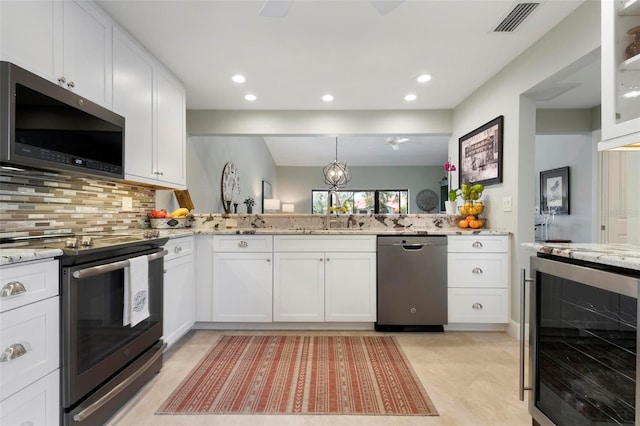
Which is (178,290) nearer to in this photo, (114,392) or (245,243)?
(245,243)

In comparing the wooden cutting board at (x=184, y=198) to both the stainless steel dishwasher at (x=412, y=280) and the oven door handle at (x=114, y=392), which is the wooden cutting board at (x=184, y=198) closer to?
the oven door handle at (x=114, y=392)

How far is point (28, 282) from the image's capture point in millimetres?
1161

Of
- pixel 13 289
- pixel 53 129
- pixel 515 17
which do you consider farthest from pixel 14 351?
pixel 515 17

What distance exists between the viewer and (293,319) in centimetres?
275

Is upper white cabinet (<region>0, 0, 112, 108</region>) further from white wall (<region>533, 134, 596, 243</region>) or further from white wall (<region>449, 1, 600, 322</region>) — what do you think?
white wall (<region>533, 134, 596, 243</region>)

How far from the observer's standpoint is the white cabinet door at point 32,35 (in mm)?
1392

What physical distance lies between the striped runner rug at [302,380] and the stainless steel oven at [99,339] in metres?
0.27

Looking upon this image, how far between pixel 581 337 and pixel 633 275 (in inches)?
14.2

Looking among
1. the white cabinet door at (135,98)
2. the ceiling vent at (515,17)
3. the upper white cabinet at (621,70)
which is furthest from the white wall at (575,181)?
the white cabinet door at (135,98)

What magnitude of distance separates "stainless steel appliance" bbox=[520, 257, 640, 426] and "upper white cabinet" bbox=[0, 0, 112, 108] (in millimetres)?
2517

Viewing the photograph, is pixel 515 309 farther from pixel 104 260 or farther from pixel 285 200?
pixel 285 200

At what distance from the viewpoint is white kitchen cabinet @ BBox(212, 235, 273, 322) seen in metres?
2.75

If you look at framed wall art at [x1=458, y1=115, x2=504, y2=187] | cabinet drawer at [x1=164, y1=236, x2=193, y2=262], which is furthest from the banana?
framed wall art at [x1=458, y1=115, x2=504, y2=187]

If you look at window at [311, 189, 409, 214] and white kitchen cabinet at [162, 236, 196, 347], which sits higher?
window at [311, 189, 409, 214]
